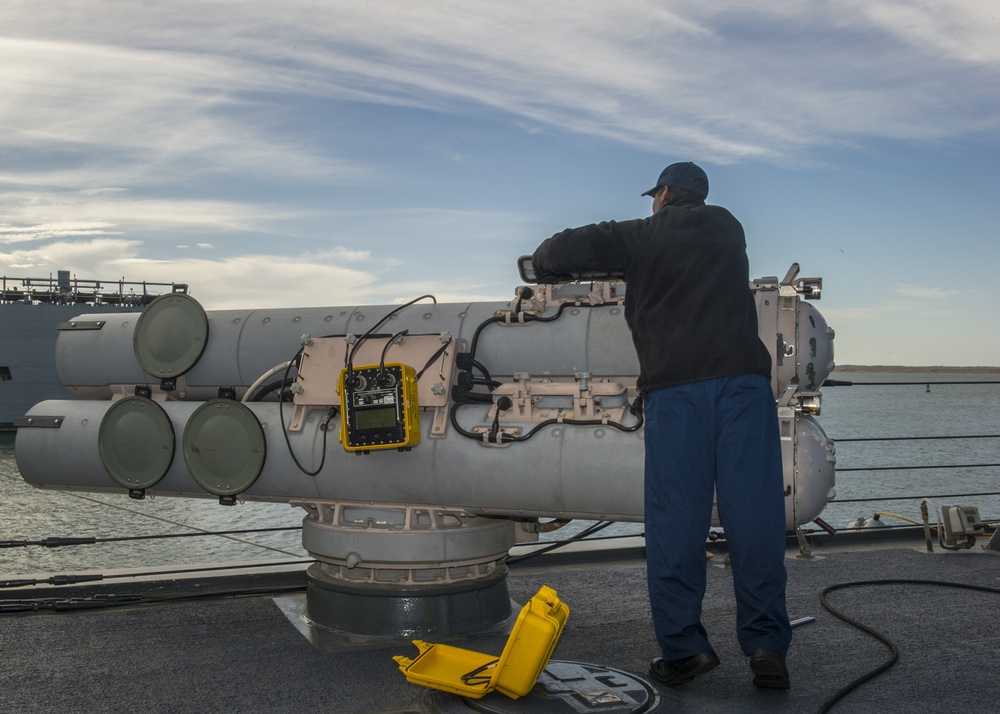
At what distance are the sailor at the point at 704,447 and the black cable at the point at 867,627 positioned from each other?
178 mm

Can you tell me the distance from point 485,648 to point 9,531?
1370 cm

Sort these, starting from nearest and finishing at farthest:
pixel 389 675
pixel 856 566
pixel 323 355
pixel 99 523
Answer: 1. pixel 389 675
2. pixel 323 355
3. pixel 856 566
4. pixel 99 523

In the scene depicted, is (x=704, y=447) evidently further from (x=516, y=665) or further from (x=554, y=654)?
(x=554, y=654)

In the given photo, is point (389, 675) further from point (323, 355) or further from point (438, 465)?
point (323, 355)

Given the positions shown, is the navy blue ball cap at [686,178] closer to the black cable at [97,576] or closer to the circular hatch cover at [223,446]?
the circular hatch cover at [223,446]

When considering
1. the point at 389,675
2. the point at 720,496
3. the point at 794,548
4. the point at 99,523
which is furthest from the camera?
the point at 99,523

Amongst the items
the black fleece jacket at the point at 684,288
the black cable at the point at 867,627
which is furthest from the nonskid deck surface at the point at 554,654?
the black fleece jacket at the point at 684,288

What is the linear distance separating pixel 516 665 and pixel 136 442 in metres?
2.29

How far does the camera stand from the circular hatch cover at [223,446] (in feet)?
12.9

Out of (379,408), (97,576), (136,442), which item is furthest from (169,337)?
(379,408)

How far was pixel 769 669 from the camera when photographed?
112 inches

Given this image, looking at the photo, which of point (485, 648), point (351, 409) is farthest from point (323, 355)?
point (485, 648)

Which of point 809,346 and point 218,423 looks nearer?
point 809,346

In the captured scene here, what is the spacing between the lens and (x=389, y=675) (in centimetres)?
312
